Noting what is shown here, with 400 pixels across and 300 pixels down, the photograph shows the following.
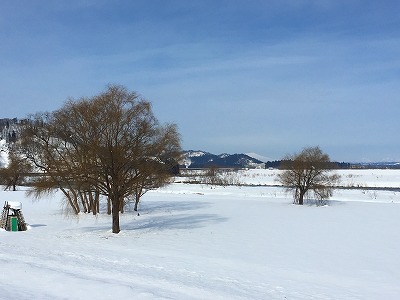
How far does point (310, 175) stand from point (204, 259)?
1282 inches

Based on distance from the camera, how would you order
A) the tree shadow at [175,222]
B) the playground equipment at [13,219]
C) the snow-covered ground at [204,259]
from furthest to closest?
the tree shadow at [175,222] < the playground equipment at [13,219] < the snow-covered ground at [204,259]

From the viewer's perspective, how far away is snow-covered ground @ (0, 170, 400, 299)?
1093 cm

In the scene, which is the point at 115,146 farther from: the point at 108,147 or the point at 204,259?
the point at 204,259

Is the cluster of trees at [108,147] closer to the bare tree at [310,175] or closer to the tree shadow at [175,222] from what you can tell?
the tree shadow at [175,222]

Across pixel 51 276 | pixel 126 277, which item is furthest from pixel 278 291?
pixel 51 276

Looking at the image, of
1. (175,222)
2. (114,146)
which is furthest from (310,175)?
(114,146)

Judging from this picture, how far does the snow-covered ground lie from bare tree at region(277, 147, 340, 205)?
49.4ft

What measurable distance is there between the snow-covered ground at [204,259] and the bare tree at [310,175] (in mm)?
15049

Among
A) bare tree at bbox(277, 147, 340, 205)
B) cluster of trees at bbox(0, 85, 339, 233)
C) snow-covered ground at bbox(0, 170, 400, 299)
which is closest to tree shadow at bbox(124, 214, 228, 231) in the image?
snow-covered ground at bbox(0, 170, 400, 299)

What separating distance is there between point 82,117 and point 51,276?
1590cm

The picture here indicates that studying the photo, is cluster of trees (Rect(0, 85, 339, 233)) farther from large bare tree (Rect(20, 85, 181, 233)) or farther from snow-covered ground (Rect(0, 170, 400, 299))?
snow-covered ground (Rect(0, 170, 400, 299))

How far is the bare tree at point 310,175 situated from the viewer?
4675 cm

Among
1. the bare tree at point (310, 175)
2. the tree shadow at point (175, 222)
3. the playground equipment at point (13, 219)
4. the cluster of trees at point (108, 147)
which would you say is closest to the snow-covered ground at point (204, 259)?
the tree shadow at point (175, 222)

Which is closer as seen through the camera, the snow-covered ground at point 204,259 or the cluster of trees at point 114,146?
the snow-covered ground at point 204,259
